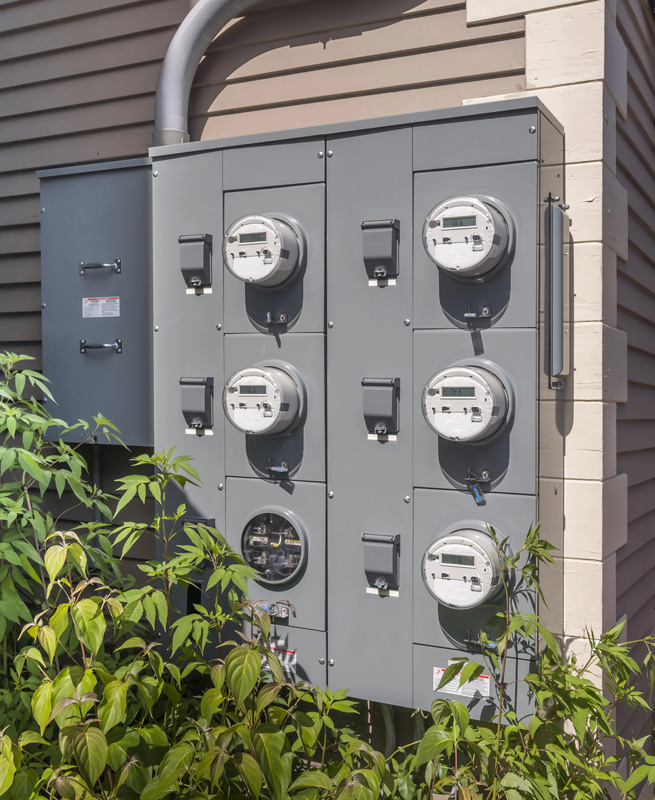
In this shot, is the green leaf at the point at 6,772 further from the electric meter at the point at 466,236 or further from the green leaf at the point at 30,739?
the electric meter at the point at 466,236

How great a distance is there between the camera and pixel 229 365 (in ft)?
8.60

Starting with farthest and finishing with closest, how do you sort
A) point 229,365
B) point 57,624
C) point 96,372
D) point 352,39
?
1. point 96,372
2. point 352,39
3. point 229,365
4. point 57,624

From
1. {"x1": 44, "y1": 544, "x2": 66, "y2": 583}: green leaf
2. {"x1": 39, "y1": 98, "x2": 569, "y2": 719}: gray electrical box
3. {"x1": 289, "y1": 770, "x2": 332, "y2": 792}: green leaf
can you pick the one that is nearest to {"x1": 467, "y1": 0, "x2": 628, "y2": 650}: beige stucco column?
{"x1": 39, "y1": 98, "x2": 569, "y2": 719}: gray electrical box

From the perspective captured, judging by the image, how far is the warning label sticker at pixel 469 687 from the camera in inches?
88.8

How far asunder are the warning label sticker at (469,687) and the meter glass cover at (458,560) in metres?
0.30

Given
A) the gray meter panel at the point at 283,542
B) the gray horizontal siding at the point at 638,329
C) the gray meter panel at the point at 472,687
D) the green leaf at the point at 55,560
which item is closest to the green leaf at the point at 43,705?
the green leaf at the point at 55,560

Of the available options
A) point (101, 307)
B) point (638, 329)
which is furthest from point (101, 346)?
point (638, 329)

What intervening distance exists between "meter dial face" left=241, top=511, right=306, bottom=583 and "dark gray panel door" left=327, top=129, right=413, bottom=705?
0.12 meters

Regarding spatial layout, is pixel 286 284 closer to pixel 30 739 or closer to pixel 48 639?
pixel 48 639

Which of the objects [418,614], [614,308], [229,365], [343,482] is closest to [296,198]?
[229,365]

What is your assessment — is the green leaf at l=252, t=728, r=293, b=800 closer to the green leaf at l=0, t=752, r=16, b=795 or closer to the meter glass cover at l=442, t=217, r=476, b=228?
the green leaf at l=0, t=752, r=16, b=795

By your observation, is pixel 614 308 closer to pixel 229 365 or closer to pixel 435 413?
pixel 435 413

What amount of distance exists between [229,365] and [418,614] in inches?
39.2

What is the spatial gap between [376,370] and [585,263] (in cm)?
75
